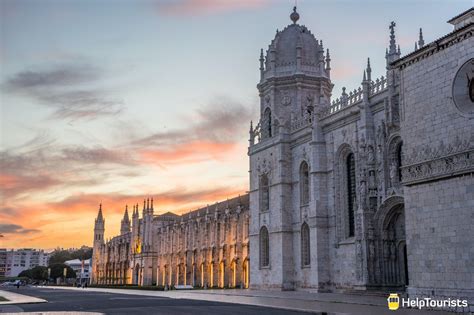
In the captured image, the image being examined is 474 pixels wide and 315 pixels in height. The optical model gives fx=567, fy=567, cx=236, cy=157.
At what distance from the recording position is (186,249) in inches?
3302

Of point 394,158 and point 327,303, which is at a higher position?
point 394,158

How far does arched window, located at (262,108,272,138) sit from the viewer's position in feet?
179

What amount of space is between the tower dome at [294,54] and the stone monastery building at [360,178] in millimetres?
107

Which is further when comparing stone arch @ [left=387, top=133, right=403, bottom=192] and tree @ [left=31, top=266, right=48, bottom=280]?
tree @ [left=31, top=266, right=48, bottom=280]

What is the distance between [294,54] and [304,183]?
13051 mm

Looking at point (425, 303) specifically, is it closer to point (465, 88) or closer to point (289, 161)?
point (465, 88)

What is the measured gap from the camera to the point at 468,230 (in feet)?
80.2

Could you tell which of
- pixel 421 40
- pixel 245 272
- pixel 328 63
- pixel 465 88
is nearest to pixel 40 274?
pixel 245 272

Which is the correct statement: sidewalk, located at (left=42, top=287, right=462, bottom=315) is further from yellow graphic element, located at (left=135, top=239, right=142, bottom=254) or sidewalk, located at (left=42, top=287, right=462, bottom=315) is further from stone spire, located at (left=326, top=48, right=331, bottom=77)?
yellow graphic element, located at (left=135, top=239, right=142, bottom=254)

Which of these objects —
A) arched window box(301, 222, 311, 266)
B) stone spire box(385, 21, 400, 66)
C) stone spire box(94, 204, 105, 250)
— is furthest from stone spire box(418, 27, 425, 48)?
stone spire box(94, 204, 105, 250)

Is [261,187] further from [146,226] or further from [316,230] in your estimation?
[146,226]

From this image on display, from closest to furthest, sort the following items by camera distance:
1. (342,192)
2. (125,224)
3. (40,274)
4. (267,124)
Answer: (342,192)
(267,124)
(125,224)
(40,274)

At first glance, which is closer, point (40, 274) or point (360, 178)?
point (360, 178)

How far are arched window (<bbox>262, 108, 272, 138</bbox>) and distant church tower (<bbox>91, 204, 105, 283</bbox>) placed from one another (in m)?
92.0
